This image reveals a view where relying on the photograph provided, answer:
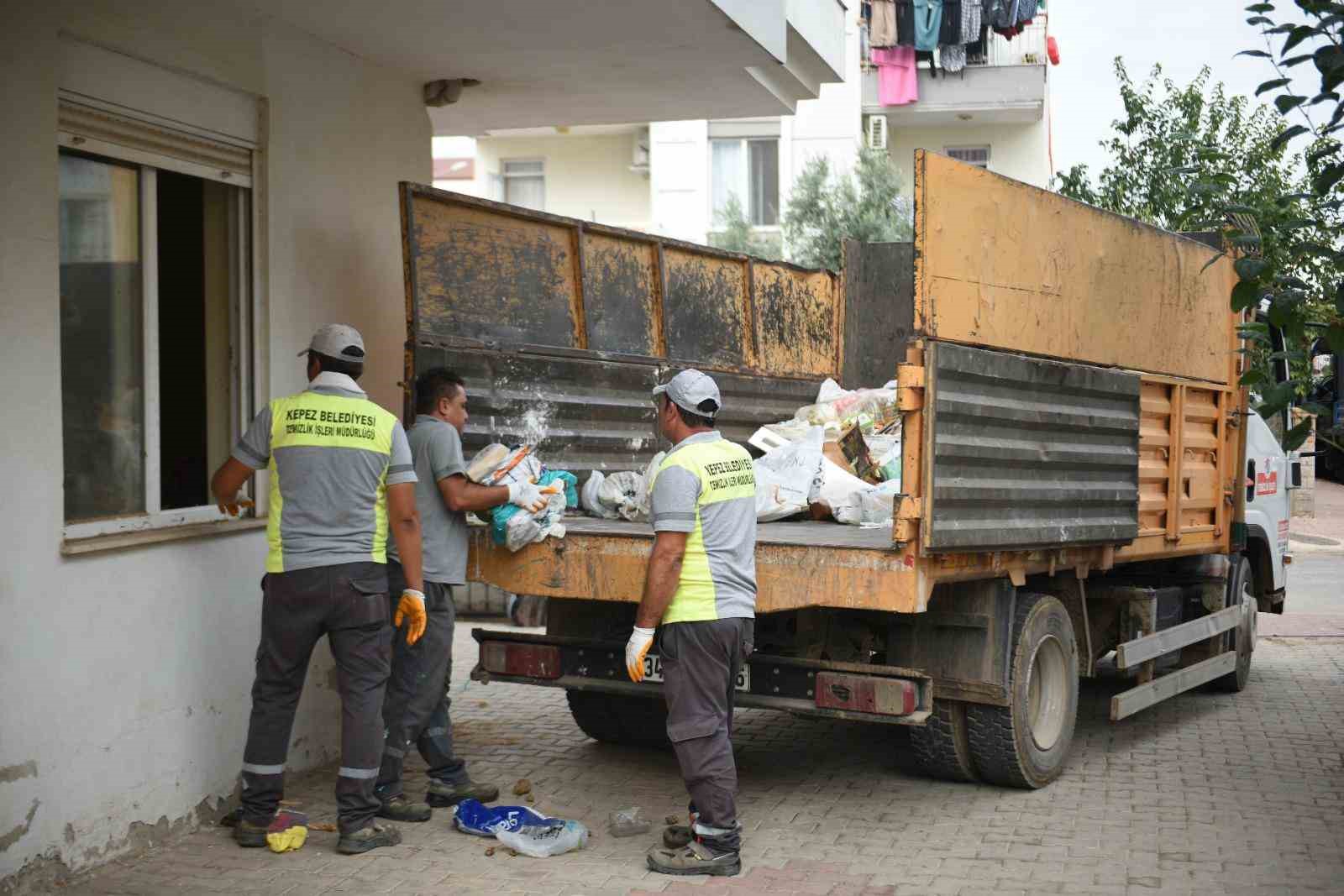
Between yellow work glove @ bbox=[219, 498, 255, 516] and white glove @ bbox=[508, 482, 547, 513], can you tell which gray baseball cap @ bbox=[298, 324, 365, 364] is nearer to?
yellow work glove @ bbox=[219, 498, 255, 516]

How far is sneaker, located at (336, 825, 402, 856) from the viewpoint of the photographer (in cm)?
527

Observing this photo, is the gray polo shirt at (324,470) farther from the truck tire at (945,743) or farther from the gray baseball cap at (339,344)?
the truck tire at (945,743)

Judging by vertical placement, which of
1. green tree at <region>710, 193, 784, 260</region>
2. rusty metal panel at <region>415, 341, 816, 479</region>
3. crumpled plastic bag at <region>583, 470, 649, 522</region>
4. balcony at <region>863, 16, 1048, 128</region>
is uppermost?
balcony at <region>863, 16, 1048, 128</region>

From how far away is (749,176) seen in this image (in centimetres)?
2373

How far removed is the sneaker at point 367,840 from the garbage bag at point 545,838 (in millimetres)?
390

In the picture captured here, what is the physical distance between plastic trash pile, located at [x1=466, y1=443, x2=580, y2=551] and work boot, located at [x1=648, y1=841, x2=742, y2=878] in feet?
4.41

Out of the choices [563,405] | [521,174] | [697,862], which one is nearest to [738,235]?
[521,174]

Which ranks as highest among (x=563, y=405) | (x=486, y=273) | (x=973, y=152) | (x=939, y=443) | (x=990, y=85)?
(x=990, y=85)

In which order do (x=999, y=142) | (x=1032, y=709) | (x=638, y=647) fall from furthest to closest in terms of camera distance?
(x=999, y=142)
(x=1032, y=709)
(x=638, y=647)

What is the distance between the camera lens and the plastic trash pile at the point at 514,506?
571cm

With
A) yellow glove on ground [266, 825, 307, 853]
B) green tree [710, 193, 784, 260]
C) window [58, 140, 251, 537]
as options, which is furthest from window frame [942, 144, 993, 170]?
yellow glove on ground [266, 825, 307, 853]

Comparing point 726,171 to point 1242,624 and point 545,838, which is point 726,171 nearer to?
point 1242,624

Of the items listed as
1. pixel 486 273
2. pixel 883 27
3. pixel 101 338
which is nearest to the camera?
pixel 101 338

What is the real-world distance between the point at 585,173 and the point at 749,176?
125 inches
